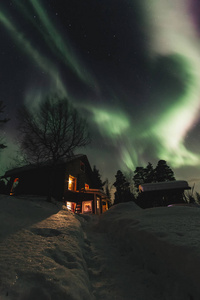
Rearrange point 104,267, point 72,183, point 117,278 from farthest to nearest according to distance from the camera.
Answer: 1. point 72,183
2. point 104,267
3. point 117,278

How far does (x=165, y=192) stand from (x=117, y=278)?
12828 mm

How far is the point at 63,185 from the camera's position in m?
15.9

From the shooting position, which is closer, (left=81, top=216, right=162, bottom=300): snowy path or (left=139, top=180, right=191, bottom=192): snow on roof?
(left=81, top=216, right=162, bottom=300): snowy path

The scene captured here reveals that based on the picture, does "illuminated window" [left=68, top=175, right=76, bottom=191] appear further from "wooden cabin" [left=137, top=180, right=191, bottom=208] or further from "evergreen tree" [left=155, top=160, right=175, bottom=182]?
"evergreen tree" [left=155, top=160, right=175, bottom=182]

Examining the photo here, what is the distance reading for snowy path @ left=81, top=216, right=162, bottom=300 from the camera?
2.30m

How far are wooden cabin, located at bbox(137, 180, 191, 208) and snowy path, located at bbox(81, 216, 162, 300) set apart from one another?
36.9ft

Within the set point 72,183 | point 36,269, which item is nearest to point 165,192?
point 72,183

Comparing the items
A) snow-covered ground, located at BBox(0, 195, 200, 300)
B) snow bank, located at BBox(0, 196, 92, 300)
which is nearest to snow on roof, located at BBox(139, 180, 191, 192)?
snow-covered ground, located at BBox(0, 195, 200, 300)

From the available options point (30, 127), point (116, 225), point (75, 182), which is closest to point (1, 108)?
point (30, 127)

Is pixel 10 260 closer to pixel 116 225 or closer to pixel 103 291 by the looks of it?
pixel 103 291

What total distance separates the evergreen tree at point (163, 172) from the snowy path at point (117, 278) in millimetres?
33826

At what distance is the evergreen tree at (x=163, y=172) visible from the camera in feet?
111

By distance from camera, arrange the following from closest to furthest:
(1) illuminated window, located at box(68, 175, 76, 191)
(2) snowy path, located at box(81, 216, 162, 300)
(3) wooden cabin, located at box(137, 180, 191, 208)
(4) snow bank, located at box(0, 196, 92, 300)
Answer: (4) snow bank, located at box(0, 196, 92, 300)
(2) snowy path, located at box(81, 216, 162, 300)
(3) wooden cabin, located at box(137, 180, 191, 208)
(1) illuminated window, located at box(68, 175, 76, 191)

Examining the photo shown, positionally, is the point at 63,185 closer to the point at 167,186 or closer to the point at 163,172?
the point at 167,186
